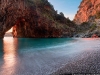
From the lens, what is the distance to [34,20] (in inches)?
3546

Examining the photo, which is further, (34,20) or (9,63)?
(34,20)

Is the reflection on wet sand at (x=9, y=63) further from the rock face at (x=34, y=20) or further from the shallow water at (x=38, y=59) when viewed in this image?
the rock face at (x=34, y=20)

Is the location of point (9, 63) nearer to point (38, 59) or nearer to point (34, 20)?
point (38, 59)

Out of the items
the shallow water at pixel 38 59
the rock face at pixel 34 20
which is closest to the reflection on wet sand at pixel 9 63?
the shallow water at pixel 38 59

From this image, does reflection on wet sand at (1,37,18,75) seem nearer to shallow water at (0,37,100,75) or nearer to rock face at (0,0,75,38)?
shallow water at (0,37,100,75)

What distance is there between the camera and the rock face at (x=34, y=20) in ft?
242

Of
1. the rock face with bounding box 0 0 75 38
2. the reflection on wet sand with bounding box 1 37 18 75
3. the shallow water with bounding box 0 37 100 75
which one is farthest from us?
the rock face with bounding box 0 0 75 38

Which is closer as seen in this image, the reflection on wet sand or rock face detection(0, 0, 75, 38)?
the reflection on wet sand

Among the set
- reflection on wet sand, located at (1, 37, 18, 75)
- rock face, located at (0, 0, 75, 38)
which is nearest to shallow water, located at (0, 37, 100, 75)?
reflection on wet sand, located at (1, 37, 18, 75)

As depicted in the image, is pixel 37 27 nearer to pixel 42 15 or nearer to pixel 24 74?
pixel 42 15

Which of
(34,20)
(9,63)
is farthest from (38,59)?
(34,20)

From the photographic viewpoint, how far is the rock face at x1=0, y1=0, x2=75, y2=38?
2906 inches

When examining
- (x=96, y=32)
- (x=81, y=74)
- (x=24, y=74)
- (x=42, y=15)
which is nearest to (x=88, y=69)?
(x=81, y=74)

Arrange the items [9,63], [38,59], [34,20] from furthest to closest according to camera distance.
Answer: [34,20], [38,59], [9,63]
